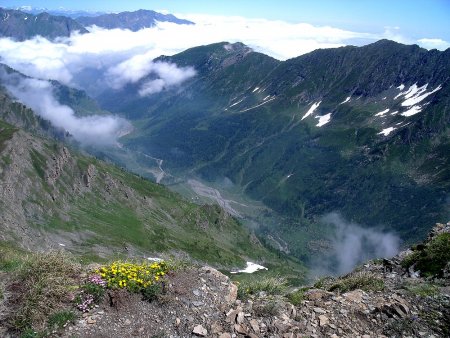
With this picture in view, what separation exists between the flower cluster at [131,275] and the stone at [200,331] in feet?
9.12

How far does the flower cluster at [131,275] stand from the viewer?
17609mm

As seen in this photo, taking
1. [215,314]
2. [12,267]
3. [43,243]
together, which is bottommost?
[43,243]

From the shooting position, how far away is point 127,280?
17.9 m

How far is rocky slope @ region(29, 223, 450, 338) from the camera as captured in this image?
53.9 ft

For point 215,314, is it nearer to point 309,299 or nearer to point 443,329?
point 309,299

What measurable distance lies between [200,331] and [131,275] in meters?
3.90

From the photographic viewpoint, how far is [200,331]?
16.4 m

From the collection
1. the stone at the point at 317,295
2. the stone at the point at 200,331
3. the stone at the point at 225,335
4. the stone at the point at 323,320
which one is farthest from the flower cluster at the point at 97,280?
the stone at the point at 317,295

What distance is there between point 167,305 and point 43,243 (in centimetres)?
17666

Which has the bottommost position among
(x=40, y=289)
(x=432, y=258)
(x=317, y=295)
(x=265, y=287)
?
(x=265, y=287)

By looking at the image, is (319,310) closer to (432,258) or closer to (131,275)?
(131,275)

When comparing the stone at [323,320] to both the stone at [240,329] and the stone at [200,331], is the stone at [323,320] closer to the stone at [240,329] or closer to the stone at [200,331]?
the stone at [240,329]

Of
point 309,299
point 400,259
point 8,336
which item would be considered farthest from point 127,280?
point 400,259

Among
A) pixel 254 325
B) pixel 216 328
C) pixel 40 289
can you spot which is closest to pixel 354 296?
pixel 254 325
